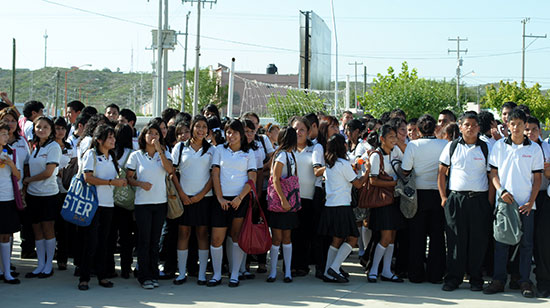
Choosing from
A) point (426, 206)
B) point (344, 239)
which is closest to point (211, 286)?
point (344, 239)

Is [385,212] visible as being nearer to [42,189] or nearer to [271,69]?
[42,189]

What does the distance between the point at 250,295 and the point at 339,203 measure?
4.84 feet

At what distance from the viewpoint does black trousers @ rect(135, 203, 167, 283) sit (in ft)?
23.0

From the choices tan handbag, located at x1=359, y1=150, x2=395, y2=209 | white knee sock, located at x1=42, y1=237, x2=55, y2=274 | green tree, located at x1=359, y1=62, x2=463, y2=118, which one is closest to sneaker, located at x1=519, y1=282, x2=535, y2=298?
tan handbag, located at x1=359, y1=150, x2=395, y2=209

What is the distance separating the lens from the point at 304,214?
782 cm

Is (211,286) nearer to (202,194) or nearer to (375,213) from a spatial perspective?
(202,194)

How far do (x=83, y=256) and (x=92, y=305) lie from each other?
2.50 ft

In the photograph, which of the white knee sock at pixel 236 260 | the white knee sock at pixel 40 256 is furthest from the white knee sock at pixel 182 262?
the white knee sock at pixel 40 256

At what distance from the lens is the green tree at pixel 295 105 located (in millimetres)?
31891

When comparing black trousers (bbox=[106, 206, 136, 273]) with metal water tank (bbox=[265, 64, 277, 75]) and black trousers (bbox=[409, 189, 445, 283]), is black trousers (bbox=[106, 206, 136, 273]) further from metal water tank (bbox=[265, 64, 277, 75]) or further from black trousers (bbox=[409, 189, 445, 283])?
metal water tank (bbox=[265, 64, 277, 75])

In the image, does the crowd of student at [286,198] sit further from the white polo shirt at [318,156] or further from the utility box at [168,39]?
the utility box at [168,39]

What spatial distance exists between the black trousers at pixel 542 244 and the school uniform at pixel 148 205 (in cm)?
411

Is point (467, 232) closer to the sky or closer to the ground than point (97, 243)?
closer to the sky

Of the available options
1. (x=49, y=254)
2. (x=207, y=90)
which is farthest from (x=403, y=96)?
(x=207, y=90)
